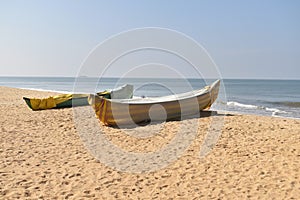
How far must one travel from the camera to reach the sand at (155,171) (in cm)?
385

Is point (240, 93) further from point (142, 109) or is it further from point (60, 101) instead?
point (142, 109)

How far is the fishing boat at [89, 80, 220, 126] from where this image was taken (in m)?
8.01

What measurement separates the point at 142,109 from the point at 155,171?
155 inches

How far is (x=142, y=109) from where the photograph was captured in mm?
8570

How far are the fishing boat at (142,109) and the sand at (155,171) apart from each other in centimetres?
69

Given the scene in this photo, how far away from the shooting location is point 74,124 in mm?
8594

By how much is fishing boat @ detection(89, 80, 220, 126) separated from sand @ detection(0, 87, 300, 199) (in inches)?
27.2

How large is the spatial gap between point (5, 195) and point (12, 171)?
0.93m

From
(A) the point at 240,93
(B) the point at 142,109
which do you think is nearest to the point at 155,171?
(B) the point at 142,109

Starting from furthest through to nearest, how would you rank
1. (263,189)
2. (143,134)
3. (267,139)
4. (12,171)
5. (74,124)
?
1. (74,124)
2. (143,134)
3. (267,139)
4. (12,171)
5. (263,189)

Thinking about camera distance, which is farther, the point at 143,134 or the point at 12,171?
the point at 143,134

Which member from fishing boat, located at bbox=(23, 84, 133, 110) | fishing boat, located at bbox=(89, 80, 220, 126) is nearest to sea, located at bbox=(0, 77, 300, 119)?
fishing boat, located at bbox=(23, 84, 133, 110)

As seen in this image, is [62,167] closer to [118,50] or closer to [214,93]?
[118,50]

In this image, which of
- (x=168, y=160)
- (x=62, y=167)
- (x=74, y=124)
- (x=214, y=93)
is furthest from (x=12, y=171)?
(x=214, y=93)
